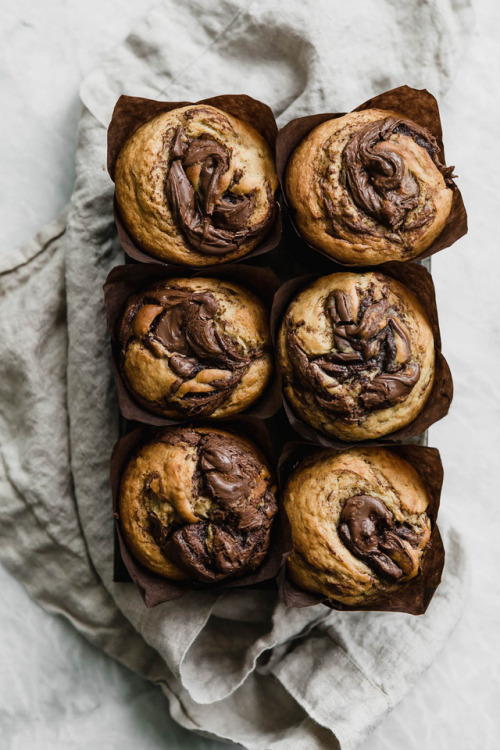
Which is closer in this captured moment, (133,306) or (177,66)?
(133,306)

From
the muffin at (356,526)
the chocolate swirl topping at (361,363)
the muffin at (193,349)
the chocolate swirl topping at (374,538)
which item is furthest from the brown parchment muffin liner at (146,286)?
the chocolate swirl topping at (374,538)

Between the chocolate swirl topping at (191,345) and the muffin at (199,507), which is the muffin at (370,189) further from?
the muffin at (199,507)

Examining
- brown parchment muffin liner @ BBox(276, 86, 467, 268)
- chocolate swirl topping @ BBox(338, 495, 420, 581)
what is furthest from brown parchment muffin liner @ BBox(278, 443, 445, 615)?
brown parchment muffin liner @ BBox(276, 86, 467, 268)

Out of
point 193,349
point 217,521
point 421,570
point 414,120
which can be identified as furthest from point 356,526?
point 414,120

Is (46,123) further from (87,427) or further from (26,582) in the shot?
(26,582)

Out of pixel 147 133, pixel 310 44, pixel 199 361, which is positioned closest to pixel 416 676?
pixel 199 361

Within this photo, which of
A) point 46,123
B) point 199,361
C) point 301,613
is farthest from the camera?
point 46,123

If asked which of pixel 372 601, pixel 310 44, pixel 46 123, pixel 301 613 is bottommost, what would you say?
pixel 301 613
